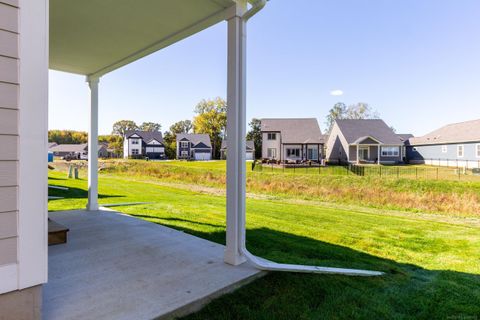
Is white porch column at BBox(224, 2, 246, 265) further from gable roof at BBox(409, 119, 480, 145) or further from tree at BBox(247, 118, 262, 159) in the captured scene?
tree at BBox(247, 118, 262, 159)

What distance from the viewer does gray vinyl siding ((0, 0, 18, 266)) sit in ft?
5.04

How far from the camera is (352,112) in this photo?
41656mm

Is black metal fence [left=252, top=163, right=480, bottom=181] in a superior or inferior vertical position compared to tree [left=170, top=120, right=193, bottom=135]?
inferior

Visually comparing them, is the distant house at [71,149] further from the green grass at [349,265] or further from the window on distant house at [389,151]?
the green grass at [349,265]

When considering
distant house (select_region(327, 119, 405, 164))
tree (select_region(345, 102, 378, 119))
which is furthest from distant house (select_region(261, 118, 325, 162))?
tree (select_region(345, 102, 378, 119))

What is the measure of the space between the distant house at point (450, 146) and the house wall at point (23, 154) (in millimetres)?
23014

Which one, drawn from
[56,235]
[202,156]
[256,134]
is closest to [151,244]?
[56,235]

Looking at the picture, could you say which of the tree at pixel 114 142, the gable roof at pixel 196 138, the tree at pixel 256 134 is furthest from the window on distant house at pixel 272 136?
the tree at pixel 114 142

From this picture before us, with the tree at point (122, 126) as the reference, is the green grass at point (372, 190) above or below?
below

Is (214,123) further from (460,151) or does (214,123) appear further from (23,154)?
(23,154)

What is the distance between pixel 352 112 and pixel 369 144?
67.8ft

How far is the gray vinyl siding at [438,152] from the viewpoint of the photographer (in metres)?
19.1

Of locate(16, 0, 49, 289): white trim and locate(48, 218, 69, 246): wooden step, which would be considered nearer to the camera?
locate(16, 0, 49, 289): white trim

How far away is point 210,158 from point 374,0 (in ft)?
91.3
